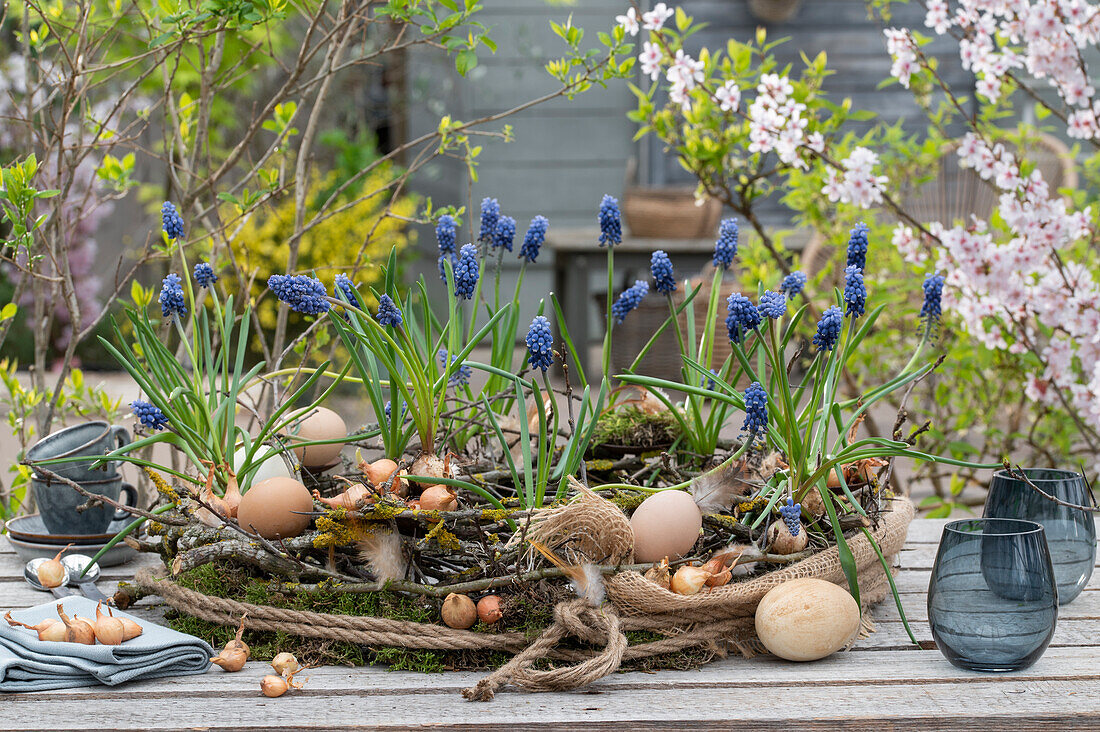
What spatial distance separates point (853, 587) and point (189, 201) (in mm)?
1253

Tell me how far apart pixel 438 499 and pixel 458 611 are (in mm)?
119

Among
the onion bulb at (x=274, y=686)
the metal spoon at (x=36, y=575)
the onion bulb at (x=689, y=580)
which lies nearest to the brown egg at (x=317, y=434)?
the metal spoon at (x=36, y=575)

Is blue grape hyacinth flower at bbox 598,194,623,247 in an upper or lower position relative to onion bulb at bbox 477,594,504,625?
upper

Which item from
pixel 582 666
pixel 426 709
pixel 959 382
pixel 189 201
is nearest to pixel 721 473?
pixel 582 666

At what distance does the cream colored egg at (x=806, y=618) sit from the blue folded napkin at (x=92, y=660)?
560 mm

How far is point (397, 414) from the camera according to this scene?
3.91 feet

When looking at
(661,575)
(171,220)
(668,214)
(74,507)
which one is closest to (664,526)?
(661,575)

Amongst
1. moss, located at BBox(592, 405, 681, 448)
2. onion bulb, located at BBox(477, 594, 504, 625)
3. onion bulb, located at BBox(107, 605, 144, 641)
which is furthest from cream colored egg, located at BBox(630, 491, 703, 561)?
onion bulb, located at BBox(107, 605, 144, 641)

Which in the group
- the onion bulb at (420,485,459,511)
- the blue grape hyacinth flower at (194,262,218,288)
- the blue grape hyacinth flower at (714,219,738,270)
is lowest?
the onion bulb at (420,485,459,511)

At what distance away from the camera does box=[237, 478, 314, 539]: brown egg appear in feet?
3.46

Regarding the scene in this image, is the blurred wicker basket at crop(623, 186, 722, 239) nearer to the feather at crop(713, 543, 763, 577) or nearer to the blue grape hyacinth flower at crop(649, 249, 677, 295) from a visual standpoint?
the blue grape hyacinth flower at crop(649, 249, 677, 295)

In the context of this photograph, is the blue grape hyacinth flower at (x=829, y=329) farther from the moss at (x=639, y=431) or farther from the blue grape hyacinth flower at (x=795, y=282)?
the moss at (x=639, y=431)

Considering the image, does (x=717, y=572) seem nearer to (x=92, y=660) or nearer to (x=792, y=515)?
(x=792, y=515)

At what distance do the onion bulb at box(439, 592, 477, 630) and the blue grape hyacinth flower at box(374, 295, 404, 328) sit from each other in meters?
0.33
